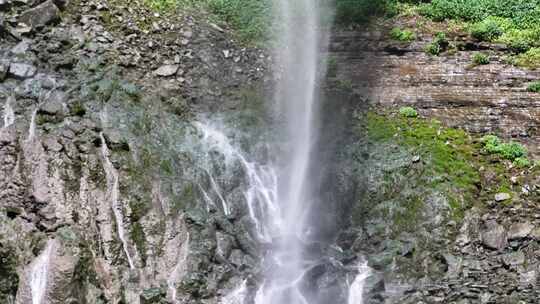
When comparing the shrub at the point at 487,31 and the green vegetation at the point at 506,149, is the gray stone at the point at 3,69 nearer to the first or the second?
the green vegetation at the point at 506,149

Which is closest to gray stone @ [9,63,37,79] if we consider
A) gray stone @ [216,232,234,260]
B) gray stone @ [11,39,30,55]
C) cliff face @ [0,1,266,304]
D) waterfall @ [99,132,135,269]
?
cliff face @ [0,1,266,304]

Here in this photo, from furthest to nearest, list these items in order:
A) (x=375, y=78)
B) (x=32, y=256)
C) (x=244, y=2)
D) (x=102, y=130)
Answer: (x=244, y=2)
(x=375, y=78)
(x=102, y=130)
(x=32, y=256)

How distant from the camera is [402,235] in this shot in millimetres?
12594

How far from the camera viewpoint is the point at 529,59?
15906mm

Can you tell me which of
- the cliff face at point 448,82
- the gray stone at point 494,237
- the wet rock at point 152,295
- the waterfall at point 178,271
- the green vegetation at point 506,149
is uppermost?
the cliff face at point 448,82

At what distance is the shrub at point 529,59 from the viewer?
1577 centimetres

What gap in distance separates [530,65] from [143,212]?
9821 millimetres

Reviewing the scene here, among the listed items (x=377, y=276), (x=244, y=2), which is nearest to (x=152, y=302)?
(x=377, y=276)

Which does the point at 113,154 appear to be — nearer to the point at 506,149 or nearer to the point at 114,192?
the point at 114,192

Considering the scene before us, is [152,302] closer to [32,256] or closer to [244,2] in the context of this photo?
[32,256]

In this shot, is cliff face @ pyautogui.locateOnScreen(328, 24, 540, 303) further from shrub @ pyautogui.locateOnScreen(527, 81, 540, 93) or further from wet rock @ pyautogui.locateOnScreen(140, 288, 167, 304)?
wet rock @ pyautogui.locateOnScreen(140, 288, 167, 304)

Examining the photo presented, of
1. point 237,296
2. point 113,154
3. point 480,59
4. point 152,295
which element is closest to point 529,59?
point 480,59

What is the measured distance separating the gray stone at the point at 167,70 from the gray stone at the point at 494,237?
24.6 feet

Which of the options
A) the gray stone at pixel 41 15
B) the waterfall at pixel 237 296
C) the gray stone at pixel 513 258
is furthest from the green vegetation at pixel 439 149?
the gray stone at pixel 41 15
